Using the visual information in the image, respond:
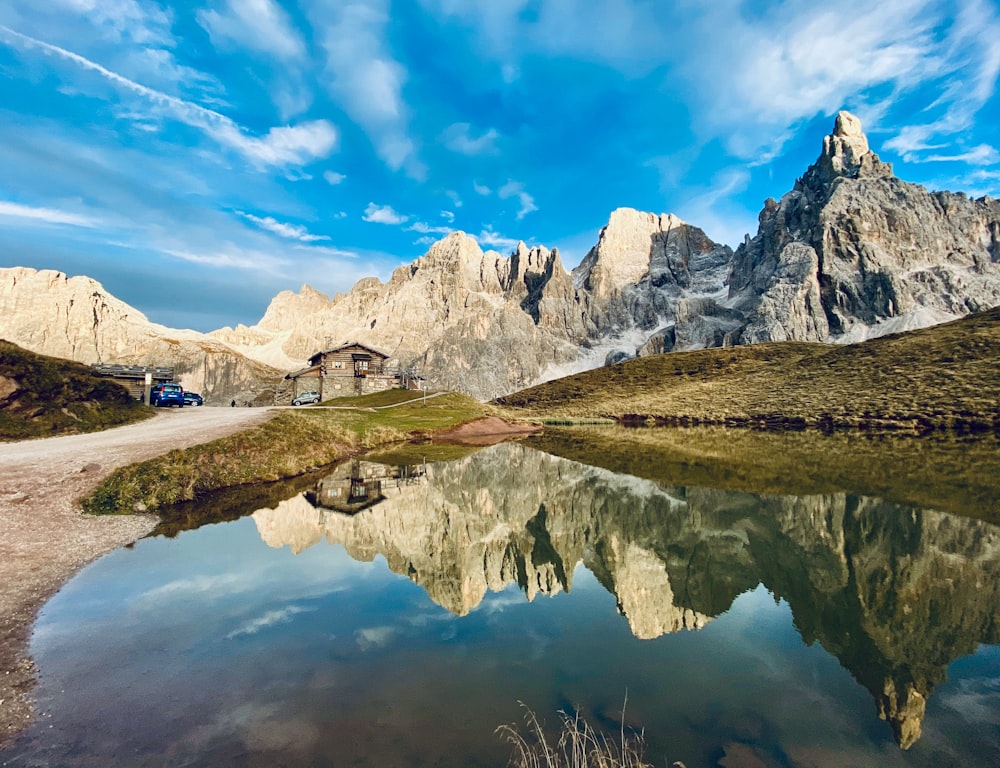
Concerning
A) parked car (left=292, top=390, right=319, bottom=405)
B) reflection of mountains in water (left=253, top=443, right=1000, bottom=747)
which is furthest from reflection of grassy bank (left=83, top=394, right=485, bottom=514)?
parked car (left=292, top=390, right=319, bottom=405)

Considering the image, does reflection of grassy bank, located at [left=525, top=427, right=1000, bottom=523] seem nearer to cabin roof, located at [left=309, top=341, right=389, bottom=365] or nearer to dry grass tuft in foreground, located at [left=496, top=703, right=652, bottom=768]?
dry grass tuft in foreground, located at [left=496, top=703, right=652, bottom=768]

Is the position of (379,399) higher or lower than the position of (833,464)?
higher

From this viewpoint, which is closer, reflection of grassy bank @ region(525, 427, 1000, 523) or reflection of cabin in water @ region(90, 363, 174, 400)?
reflection of grassy bank @ region(525, 427, 1000, 523)

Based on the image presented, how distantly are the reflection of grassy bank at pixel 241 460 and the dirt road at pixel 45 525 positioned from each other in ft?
3.20

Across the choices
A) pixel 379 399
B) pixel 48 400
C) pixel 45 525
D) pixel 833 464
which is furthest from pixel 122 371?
pixel 833 464

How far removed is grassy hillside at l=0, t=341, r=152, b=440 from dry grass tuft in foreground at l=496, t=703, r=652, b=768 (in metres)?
35.0

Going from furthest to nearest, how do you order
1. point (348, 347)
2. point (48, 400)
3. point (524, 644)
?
point (348, 347)
point (48, 400)
point (524, 644)

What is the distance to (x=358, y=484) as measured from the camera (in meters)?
25.5

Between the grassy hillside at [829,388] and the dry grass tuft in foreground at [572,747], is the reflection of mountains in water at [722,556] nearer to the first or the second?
the dry grass tuft in foreground at [572,747]

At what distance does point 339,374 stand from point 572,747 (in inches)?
3307

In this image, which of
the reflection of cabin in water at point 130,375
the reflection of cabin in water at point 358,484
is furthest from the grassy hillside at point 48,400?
the reflection of cabin in water at point 130,375

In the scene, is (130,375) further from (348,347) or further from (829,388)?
(829,388)

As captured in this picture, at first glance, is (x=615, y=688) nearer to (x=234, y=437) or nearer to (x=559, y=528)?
(x=559, y=528)

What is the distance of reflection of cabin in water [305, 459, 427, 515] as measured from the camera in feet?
68.0
